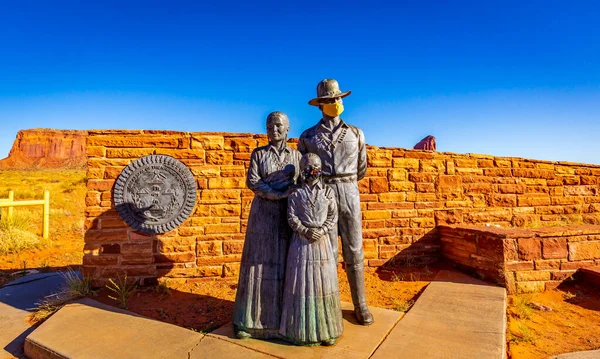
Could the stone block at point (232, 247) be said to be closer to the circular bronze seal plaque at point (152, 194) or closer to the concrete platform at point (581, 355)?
the circular bronze seal plaque at point (152, 194)

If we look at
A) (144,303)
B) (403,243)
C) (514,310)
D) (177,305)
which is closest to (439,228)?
(403,243)

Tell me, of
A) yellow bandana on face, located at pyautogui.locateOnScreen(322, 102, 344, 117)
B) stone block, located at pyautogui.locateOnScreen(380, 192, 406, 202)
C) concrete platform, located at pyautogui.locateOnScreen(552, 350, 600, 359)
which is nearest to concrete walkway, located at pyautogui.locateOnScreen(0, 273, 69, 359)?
yellow bandana on face, located at pyautogui.locateOnScreen(322, 102, 344, 117)

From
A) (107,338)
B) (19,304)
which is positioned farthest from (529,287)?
(19,304)

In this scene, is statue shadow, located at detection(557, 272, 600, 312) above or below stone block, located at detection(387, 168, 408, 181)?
below

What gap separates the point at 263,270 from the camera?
2670mm

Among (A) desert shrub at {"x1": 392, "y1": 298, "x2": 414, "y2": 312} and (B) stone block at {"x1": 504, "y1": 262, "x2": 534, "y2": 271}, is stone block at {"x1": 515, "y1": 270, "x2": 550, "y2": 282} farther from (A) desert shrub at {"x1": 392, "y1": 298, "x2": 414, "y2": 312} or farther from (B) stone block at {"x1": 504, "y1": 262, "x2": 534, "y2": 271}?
(A) desert shrub at {"x1": 392, "y1": 298, "x2": 414, "y2": 312}

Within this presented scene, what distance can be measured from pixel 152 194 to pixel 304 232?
2.82m

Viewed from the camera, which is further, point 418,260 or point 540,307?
point 418,260

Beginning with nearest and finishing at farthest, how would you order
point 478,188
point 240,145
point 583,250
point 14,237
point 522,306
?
point 522,306, point 583,250, point 240,145, point 478,188, point 14,237

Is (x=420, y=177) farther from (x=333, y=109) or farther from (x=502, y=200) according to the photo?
(x=333, y=109)

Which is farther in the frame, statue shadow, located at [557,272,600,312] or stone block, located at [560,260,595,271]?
stone block, located at [560,260,595,271]

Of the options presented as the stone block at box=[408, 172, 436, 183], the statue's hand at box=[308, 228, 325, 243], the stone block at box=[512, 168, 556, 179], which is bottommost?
the statue's hand at box=[308, 228, 325, 243]

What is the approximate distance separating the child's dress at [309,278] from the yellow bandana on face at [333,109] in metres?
0.72

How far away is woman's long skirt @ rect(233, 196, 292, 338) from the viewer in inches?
104
